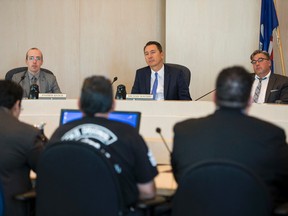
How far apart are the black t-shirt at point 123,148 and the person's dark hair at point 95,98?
0.05 m

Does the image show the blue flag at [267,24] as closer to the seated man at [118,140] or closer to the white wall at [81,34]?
the white wall at [81,34]

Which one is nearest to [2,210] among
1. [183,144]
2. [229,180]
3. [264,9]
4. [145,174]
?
[145,174]

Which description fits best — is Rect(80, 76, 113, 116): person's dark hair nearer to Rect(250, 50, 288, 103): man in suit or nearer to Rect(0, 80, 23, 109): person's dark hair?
Rect(0, 80, 23, 109): person's dark hair

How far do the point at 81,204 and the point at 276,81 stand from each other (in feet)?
10.8

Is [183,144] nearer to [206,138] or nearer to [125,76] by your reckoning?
[206,138]

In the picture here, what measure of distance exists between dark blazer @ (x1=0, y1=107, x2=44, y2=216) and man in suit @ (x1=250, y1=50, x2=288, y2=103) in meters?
2.87

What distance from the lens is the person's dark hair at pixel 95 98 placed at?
2209mm

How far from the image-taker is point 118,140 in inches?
83.1

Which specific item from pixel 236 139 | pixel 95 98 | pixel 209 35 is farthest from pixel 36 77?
pixel 236 139

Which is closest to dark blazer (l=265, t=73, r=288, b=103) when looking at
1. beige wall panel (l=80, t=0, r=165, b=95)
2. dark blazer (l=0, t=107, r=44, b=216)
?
beige wall panel (l=80, t=0, r=165, b=95)

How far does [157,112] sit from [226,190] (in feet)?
5.81

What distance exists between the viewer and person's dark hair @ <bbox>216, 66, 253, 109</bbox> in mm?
2021

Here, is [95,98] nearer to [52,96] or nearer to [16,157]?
[16,157]

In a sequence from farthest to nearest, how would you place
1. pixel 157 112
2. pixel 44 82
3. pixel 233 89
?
pixel 44 82 < pixel 157 112 < pixel 233 89
